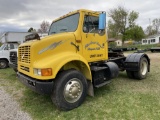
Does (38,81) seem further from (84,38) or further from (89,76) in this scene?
(84,38)

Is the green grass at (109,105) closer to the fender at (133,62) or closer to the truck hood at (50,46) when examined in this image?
the fender at (133,62)

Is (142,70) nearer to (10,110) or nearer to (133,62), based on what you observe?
(133,62)

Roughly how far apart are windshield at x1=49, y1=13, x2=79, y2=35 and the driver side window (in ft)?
0.85

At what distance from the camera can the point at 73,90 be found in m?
4.04

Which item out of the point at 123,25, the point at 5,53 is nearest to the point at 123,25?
the point at 123,25

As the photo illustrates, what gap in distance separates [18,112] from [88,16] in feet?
10.4

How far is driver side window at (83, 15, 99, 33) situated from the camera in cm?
454

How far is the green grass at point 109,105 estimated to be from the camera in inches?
145

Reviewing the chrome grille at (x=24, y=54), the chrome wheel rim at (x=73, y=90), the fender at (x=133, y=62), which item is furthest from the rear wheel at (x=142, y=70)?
the chrome grille at (x=24, y=54)

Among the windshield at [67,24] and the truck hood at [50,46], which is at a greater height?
the windshield at [67,24]

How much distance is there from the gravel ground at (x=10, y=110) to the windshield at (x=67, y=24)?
2.46 metres

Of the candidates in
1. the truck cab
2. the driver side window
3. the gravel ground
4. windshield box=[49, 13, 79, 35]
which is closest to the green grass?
the gravel ground

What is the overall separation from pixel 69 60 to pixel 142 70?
4.22 metres

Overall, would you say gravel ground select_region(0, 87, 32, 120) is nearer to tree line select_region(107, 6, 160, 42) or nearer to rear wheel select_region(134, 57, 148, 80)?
rear wheel select_region(134, 57, 148, 80)
